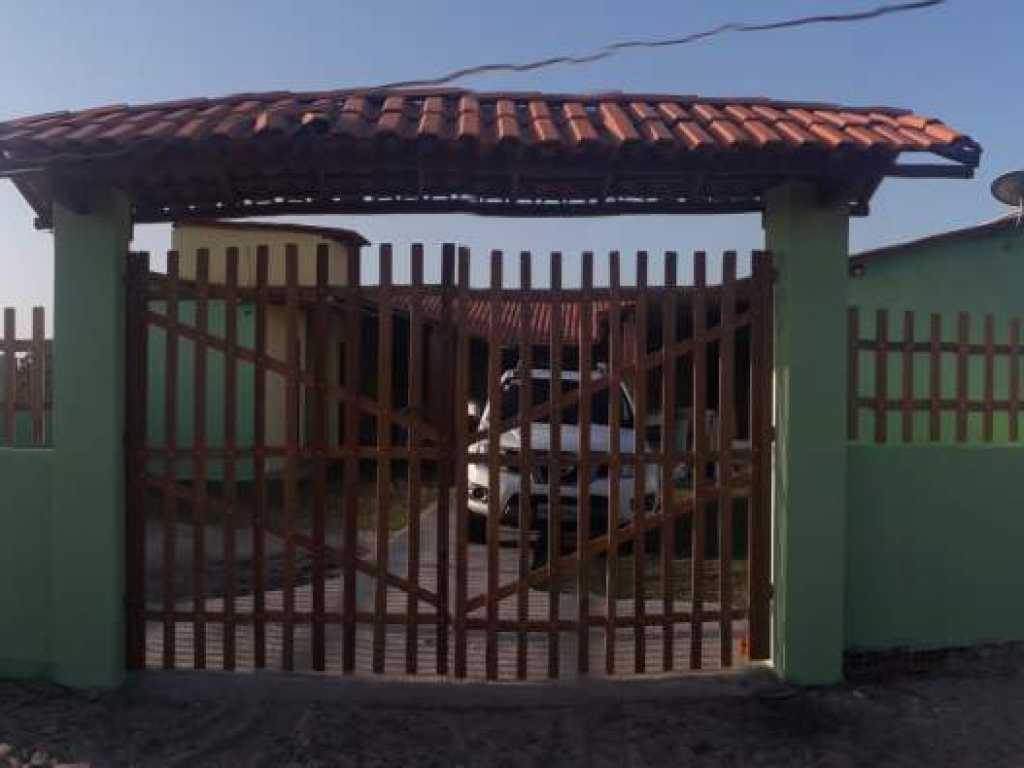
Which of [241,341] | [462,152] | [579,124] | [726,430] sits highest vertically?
[579,124]

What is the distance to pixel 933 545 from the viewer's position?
5.39 m

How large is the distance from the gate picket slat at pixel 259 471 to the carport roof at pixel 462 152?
70 cm

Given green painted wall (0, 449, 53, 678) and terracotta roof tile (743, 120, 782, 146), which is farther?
green painted wall (0, 449, 53, 678)

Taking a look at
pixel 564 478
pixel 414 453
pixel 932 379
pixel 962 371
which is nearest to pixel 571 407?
pixel 564 478

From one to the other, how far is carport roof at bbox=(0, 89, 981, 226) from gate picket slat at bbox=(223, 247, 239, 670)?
0.65 m

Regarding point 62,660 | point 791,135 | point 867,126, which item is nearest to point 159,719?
point 62,660

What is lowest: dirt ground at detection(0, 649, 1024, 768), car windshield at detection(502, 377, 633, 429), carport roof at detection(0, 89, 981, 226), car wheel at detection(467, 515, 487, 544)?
dirt ground at detection(0, 649, 1024, 768)

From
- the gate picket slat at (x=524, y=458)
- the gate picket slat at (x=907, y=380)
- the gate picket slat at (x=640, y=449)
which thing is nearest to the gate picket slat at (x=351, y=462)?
the gate picket slat at (x=524, y=458)

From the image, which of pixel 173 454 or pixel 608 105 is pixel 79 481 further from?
pixel 608 105

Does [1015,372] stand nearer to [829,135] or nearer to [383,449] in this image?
[829,135]

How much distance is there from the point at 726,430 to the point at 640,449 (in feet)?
1.52

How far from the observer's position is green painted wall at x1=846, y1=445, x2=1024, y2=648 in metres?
5.30

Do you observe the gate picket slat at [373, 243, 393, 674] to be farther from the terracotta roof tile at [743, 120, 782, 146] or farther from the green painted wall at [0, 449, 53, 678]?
the terracotta roof tile at [743, 120, 782, 146]

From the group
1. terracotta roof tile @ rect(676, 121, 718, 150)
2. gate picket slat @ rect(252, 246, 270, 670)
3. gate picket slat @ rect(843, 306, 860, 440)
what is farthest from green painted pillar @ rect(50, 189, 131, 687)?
gate picket slat @ rect(843, 306, 860, 440)
